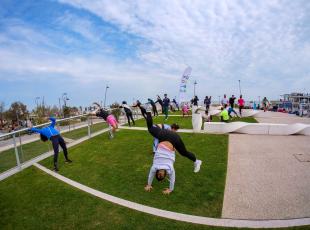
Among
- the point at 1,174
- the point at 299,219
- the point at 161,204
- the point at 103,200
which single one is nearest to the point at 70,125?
the point at 1,174

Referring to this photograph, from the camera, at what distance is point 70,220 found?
5.68 m

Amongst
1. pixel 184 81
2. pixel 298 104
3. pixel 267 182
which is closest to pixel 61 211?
pixel 267 182

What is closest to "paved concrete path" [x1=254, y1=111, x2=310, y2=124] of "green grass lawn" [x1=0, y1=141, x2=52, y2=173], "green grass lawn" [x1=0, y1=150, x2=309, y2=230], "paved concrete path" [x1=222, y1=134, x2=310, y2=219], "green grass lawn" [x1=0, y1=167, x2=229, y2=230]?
"paved concrete path" [x1=222, y1=134, x2=310, y2=219]

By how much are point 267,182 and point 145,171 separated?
3842mm

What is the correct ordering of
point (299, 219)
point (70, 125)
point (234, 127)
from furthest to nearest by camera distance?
point (234, 127), point (70, 125), point (299, 219)

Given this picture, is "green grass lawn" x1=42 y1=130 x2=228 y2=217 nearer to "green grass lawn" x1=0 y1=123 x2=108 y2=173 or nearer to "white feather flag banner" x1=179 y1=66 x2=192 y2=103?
"green grass lawn" x1=0 y1=123 x2=108 y2=173

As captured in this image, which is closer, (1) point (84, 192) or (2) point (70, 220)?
(2) point (70, 220)

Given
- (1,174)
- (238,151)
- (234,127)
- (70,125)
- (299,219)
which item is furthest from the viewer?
(234,127)

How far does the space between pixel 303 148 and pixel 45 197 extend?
33.2ft

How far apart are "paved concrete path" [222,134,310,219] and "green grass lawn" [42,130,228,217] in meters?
0.38

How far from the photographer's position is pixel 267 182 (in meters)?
7.23

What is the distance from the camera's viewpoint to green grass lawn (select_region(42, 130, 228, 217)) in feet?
21.0

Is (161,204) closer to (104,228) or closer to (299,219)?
(104,228)

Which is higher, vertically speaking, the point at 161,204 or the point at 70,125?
the point at 70,125
